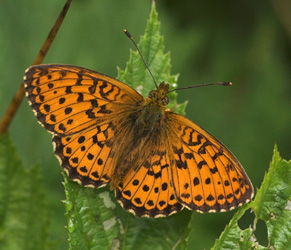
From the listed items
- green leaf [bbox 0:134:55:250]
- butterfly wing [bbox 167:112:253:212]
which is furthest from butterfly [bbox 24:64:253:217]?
green leaf [bbox 0:134:55:250]

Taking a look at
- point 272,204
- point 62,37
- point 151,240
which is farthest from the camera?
point 62,37

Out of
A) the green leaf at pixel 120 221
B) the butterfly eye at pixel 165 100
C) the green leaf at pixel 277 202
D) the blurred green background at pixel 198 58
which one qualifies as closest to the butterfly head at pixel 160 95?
the butterfly eye at pixel 165 100

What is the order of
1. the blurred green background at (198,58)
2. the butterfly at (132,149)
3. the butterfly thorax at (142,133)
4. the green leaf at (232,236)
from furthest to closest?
the blurred green background at (198,58)
the butterfly thorax at (142,133)
the butterfly at (132,149)
the green leaf at (232,236)

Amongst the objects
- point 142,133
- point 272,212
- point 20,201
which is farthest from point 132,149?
point 272,212

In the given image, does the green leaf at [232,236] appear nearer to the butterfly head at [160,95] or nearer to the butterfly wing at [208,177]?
the butterfly wing at [208,177]

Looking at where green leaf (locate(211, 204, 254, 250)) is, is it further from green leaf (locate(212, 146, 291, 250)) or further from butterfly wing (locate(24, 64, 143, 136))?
butterfly wing (locate(24, 64, 143, 136))

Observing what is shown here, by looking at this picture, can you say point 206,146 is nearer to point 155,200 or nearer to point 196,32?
point 155,200

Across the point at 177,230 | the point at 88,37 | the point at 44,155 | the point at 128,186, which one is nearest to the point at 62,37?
the point at 88,37
